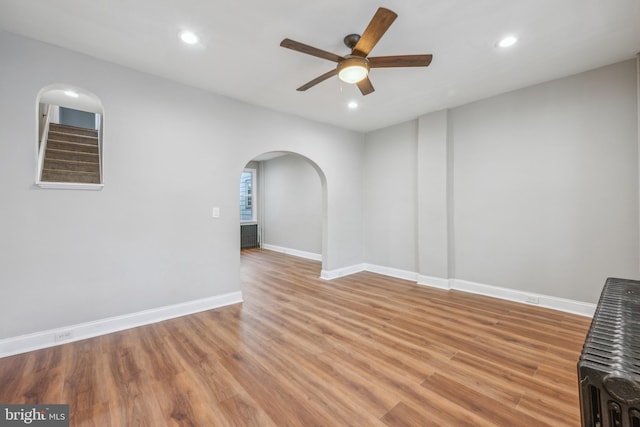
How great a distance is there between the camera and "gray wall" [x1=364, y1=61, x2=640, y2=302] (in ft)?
9.79

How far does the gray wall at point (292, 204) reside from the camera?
22.2 ft

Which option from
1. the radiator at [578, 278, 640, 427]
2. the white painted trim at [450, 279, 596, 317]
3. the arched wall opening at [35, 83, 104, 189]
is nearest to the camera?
the radiator at [578, 278, 640, 427]

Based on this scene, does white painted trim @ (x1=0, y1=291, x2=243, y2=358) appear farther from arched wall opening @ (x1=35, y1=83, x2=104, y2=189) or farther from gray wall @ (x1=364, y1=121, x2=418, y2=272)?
gray wall @ (x1=364, y1=121, x2=418, y2=272)

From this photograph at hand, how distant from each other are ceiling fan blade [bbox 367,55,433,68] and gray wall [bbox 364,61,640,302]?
2190 millimetres

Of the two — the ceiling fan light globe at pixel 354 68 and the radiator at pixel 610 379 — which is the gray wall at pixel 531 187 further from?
the radiator at pixel 610 379

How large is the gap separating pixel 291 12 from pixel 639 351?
8.63 ft

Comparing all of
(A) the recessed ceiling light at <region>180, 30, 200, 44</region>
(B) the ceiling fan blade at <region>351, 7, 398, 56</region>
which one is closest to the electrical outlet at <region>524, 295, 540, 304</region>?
(B) the ceiling fan blade at <region>351, 7, 398, 56</region>

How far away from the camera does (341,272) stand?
16.8ft

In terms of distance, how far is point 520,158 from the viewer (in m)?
3.62

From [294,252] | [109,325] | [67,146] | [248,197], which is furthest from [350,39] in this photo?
[248,197]

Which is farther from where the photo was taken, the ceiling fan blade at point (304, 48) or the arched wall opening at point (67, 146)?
the arched wall opening at point (67, 146)

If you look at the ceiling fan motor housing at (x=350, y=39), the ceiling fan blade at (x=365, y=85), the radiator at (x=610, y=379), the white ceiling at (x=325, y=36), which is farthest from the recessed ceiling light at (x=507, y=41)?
the radiator at (x=610, y=379)

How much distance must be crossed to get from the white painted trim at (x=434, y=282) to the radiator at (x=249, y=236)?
5285mm

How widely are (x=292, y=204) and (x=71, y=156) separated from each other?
14.7ft
